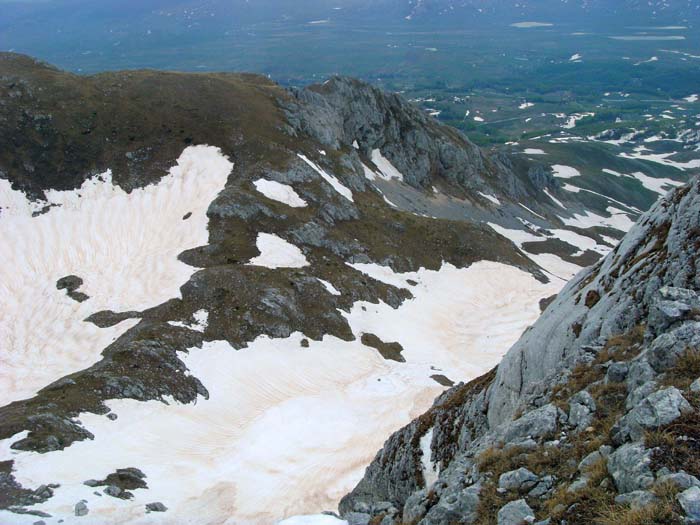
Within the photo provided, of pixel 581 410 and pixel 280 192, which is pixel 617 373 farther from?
pixel 280 192

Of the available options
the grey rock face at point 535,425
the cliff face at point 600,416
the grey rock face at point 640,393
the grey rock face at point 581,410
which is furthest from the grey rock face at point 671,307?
the grey rock face at point 535,425

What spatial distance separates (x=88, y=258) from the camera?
72125 mm

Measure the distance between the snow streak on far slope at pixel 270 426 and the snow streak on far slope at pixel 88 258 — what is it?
494 inches

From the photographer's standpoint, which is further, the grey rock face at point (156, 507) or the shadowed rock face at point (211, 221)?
the shadowed rock face at point (211, 221)

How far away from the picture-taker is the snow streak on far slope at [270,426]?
115 feet

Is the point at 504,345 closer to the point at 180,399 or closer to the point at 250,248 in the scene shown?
the point at 250,248

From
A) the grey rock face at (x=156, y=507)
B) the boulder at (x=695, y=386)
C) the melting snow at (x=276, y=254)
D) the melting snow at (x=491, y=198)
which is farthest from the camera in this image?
the melting snow at (x=491, y=198)

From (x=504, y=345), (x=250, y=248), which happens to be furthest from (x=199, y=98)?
(x=504, y=345)

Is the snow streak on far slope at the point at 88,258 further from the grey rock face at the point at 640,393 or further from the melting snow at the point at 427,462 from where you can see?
the grey rock face at the point at 640,393

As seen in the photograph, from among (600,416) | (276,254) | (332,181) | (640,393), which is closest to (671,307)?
(640,393)

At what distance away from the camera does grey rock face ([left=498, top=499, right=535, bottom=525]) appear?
12.7 m

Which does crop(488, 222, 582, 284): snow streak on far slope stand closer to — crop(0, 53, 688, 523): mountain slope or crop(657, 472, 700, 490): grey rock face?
crop(0, 53, 688, 523): mountain slope

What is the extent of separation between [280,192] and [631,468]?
259 feet

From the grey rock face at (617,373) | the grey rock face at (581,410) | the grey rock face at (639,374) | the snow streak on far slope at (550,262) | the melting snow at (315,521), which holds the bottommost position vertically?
the snow streak on far slope at (550,262)
